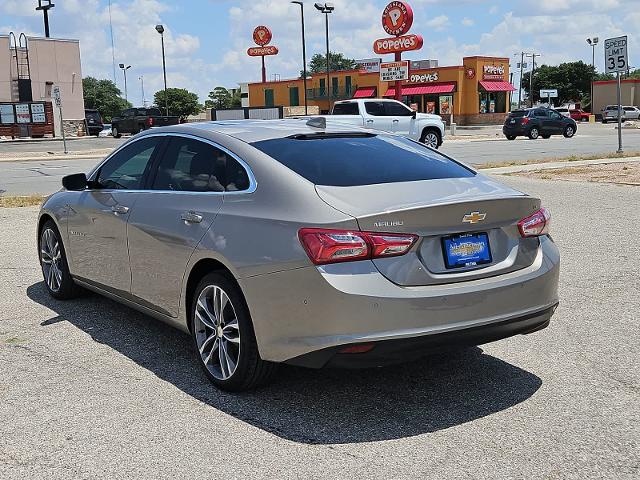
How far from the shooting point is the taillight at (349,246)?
392 centimetres

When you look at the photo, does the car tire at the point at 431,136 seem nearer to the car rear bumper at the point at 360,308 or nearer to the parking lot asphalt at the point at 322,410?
the parking lot asphalt at the point at 322,410

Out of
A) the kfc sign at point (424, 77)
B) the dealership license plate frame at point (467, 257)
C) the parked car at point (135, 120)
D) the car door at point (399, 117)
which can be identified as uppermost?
the kfc sign at point (424, 77)

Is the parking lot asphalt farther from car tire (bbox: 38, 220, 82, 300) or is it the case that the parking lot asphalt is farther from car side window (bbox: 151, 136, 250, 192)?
car side window (bbox: 151, 136, 250, 192)

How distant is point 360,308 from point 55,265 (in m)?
3.90

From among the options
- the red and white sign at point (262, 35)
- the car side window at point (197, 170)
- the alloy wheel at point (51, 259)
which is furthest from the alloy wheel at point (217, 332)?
the red and white sign at point (262, 35)

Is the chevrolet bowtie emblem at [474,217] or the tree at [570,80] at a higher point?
the tree at [570,80]

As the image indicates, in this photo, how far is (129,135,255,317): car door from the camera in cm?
473

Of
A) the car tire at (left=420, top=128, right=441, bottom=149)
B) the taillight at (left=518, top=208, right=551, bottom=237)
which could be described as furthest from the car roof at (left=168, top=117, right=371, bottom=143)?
the car tire at (left=420, top=128, right=441, bottom=149)

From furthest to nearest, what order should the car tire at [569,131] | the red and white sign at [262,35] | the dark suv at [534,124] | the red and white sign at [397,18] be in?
the red and white sign at [262,35]
the red and white sign at [397,18]
the car tire at [569,131]
the dark suv at [534,124]

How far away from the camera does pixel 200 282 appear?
471 cm

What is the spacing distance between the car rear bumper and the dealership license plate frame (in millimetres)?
98

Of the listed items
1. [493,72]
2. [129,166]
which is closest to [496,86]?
[493,72]

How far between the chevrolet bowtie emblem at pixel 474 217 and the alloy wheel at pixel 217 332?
1379 mm

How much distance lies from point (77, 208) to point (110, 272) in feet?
2.63
